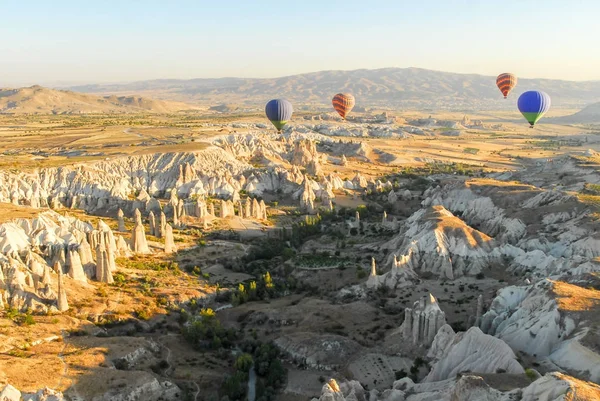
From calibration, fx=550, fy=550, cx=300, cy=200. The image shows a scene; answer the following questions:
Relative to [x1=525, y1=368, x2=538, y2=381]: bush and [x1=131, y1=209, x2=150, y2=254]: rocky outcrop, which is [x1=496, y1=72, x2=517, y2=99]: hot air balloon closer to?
[x1=131, y1=209, x2=150, y2=254]: rocky outcrop

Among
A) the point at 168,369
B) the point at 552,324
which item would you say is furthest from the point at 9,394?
the point at 552,324

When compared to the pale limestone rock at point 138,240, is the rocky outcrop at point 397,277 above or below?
below

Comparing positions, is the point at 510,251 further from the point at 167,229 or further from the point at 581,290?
the point at 167,229

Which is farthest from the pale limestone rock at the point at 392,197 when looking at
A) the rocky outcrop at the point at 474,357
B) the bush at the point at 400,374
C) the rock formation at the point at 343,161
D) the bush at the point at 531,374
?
the bush at the point at 531,374

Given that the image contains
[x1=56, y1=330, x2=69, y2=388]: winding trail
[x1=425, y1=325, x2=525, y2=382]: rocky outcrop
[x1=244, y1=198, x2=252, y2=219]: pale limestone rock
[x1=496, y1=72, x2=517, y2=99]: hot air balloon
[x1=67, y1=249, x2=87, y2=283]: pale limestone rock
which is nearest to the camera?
[x1=425, y1=325, x2=525, y2=382]: rocky outcrop

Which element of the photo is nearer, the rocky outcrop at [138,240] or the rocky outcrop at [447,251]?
the rocky outcrop at [447,251]

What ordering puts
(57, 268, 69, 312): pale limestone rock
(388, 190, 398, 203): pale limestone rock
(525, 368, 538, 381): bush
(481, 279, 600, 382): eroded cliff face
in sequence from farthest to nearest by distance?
(388, 190, 398, 203): pale limestone rock, (57, 268, 69, 312): pale limestone rock, (481, 279, 600, 382): eroded cliff face, (525, 368, 538, 381): bush

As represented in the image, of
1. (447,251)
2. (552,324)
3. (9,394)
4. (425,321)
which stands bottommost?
(425,321)

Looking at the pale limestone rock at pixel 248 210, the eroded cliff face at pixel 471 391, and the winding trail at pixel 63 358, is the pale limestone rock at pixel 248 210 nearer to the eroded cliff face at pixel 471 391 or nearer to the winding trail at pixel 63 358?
the winding trail at pixel 63 358

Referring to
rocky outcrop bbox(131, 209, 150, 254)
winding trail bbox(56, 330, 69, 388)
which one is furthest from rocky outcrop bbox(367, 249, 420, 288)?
winding trail bbox(56, 330, 69, 388)

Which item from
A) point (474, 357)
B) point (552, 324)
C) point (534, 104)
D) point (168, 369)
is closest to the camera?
point (474, 357)

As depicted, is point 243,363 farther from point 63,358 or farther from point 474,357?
point 474,357
